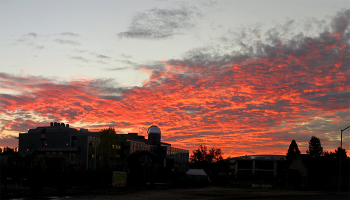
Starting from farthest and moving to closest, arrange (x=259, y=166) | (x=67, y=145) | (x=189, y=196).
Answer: (x=259, y=166) → (x=67, y=145) → (x=189, y=196)

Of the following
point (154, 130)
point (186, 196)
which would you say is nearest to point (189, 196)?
point (186, 196)

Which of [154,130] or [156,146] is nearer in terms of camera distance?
[156,146]

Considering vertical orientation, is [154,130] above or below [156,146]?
above

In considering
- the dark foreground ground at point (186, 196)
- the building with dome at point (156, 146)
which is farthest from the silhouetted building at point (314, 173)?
the building with dome at point (156, 146)

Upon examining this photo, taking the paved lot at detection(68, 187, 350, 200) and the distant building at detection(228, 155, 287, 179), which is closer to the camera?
the paved lot at detection(68, 187, 350, 200)

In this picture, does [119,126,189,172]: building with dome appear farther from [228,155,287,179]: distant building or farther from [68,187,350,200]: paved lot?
[68,187,350,200]: paved lot

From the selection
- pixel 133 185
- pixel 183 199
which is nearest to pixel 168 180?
pixel 133 185

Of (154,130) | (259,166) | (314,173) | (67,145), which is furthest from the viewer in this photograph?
(154,130)

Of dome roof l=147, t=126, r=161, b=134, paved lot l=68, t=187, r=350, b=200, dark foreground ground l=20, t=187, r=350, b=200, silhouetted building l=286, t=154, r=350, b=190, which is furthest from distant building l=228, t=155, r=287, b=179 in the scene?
paved lot l=68, t=187, r=350, b=200

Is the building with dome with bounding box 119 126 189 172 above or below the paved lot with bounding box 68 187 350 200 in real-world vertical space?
above

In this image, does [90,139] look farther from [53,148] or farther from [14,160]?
[14,160]

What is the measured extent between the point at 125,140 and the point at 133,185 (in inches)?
2709

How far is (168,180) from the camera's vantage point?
8000 cm

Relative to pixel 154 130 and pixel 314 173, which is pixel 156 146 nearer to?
pixel 154 130
